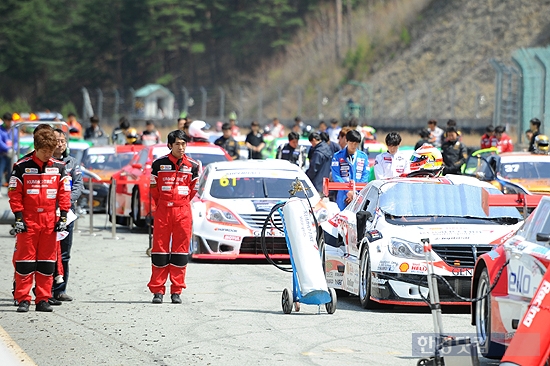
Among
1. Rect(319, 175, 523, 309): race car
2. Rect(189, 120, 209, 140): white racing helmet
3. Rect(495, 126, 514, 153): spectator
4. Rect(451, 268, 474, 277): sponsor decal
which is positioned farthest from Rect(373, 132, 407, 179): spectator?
Rect(495, 126, 514, 153): spectator

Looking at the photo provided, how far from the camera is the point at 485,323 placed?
9172mm

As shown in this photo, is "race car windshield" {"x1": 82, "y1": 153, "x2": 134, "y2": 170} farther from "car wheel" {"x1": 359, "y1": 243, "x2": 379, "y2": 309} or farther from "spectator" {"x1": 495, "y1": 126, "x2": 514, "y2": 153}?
"car wheel" {"x1": 359, "y1": 243, "x2": 379, "y2": 309}

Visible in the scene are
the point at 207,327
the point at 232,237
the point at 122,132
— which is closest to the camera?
the point at 207,327

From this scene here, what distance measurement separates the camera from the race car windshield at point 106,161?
1068 inches

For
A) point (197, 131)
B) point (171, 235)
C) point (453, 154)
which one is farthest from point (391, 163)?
point (197, 131)

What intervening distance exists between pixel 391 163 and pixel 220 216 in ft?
7.80

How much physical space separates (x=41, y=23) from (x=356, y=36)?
2647cm

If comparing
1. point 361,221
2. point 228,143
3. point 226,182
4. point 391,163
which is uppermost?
point 228,143

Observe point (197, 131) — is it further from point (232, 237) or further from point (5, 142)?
point (5, 142)

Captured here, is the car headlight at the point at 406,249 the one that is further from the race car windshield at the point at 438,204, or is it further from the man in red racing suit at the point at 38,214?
the man in red racing suit at the point at 38,214

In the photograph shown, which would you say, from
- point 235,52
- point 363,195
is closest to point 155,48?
point 235,52

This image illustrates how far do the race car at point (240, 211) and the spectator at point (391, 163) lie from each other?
855mm

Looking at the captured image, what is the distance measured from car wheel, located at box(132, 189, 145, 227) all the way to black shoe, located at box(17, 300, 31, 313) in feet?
33.1

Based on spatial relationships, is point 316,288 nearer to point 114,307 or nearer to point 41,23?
point 114,307
